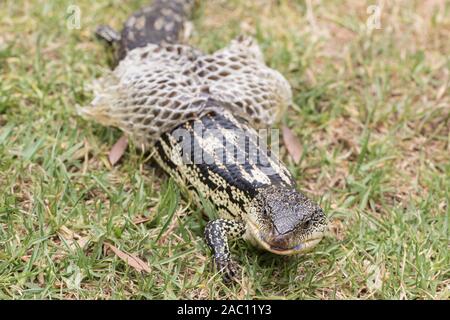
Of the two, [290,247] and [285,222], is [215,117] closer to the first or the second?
[285,222]

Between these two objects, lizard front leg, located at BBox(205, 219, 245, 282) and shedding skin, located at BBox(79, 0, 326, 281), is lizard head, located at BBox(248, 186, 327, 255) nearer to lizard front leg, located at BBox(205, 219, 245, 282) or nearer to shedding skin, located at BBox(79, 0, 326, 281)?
shedding skin, located at BBox(79, 0, 326, 281)

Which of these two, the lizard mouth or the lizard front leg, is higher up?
the lizard mouth

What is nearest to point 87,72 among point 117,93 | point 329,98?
point 117,93

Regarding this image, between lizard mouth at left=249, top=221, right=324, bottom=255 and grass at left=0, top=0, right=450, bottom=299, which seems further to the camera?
grass at left=0, top=0, right=450, bottom=299

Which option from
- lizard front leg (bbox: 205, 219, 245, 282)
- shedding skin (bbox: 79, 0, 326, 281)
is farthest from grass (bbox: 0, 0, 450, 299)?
shedding skin (bbox: 79, 0, 326, 281)

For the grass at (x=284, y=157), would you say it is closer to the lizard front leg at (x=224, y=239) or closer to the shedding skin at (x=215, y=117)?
the lizard front leg at (x=224, y=239)

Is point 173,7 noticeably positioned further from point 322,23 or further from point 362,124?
point 362,124

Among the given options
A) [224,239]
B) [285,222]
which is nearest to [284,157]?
[224,239]
